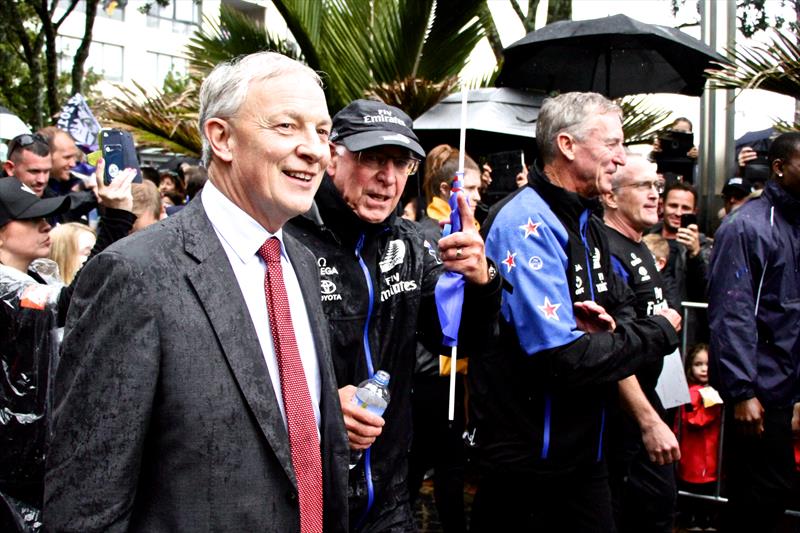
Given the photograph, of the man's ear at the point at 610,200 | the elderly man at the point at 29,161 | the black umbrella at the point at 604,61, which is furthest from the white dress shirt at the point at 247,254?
the black umbrella at the point at 604,61

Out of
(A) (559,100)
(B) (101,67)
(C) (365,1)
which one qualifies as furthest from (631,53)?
(B) (101,67)

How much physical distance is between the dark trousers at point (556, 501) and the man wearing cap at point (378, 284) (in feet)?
2.36

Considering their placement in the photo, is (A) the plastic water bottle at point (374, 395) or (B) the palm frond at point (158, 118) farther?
(B) the palm frond at point (158, 118)

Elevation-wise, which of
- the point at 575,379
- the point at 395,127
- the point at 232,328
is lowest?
the point at 575,379

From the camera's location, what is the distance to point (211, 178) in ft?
6.96

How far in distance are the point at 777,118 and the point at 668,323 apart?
3.42 metres


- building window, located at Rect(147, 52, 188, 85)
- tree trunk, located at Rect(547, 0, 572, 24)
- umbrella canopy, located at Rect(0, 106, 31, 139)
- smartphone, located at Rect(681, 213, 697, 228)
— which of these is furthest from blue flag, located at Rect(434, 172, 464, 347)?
building window, located at Rect(147, 52, 188, 85)

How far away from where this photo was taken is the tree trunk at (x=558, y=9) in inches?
Result: 407

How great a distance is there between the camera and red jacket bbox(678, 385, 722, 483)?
6188 mm

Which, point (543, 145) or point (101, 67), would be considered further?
point (101, 67)

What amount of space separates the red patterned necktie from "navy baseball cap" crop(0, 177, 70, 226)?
224cm

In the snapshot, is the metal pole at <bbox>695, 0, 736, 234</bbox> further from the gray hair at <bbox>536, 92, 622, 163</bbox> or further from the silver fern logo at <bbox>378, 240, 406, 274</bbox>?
the silver fern logo at <bbox>378, 240, 406, 274</bbox>

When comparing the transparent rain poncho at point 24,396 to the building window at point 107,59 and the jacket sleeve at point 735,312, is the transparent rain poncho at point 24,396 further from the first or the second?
the building window at point 107,59

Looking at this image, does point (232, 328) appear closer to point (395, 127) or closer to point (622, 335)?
point (395, 127)
